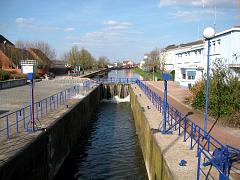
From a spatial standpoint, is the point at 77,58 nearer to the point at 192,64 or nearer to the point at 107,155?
the point at 192,64

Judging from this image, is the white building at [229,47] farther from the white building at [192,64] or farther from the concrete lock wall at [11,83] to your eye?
the concrete lock wall at [11,83]

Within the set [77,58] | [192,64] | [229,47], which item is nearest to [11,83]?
[192,64]

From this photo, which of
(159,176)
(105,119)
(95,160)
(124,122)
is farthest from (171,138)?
(105,119)

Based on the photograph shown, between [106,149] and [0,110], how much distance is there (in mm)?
6734

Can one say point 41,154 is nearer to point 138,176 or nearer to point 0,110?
point 138,176

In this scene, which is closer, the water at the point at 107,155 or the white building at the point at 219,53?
the water at the point at 107,155

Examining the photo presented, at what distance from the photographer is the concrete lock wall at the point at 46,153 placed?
950 cm

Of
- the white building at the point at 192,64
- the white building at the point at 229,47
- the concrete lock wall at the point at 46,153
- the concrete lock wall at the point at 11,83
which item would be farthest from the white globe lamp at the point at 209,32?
the concrete lock wall at the point at 11,83

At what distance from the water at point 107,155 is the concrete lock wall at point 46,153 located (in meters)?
0.63

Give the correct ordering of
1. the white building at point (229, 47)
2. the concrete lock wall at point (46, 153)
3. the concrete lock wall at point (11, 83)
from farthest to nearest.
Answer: the concrete lock wall at point (11, 83) → the white building at point (229, 47) → the concrete lock wall at point (46, 153)

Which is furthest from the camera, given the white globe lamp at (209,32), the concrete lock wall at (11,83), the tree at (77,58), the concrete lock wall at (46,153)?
the tree at (77,58)

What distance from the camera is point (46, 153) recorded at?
1272 cm

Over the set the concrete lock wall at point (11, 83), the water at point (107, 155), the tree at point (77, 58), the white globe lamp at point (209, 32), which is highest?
the tree at point (77, 58)

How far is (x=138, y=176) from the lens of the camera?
47.5 ft
